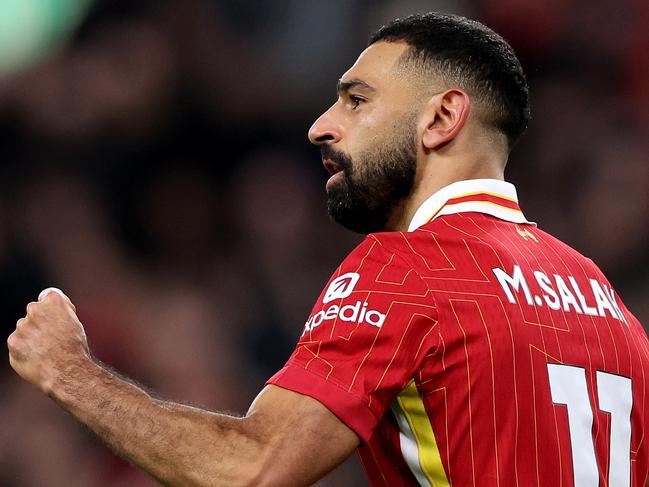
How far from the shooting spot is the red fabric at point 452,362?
2.36 metres

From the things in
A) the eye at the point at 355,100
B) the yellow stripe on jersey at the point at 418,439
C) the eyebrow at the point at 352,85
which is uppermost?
the eyebrow at the point at 352,85

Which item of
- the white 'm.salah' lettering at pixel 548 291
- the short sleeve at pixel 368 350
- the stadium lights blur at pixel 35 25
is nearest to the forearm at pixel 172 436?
the short sleeve at pixel 368 350

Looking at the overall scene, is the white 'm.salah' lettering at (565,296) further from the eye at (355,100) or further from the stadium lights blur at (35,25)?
the stadium lights blur at (35,25)

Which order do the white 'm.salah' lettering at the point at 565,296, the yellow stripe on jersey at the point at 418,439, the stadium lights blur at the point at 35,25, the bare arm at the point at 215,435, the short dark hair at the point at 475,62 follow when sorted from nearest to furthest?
the bare arm at the point at 215,435
the yellow stripe on jersey at the point at 418,439
the white 'm.salah' lettering at the point at 565,296
the short dark hair at the point at 475,62
the stadium lights blur at the point at 35,25

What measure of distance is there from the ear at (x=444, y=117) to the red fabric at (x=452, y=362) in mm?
411

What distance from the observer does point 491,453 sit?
2.39m

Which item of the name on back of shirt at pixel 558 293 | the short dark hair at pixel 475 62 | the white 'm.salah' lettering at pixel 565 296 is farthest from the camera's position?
the short dark hair at pixel 475 62

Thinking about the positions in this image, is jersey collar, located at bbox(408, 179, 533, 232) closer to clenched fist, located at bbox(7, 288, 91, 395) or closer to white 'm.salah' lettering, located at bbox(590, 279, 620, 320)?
white 'm.salah' lettering, located at bbox(590, 279, 620, 320)

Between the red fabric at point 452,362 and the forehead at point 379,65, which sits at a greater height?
the forehead at point 379,65

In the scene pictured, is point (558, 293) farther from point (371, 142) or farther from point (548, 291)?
point (371, 142)

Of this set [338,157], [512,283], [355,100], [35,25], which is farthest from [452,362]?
[35,25]

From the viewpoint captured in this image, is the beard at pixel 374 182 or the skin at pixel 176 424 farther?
the beard at pixel 374 182


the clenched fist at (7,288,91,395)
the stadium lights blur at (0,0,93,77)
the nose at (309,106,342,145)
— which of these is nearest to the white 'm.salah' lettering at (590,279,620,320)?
the nose at (309,106,342,145)

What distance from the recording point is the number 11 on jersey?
2.48m
